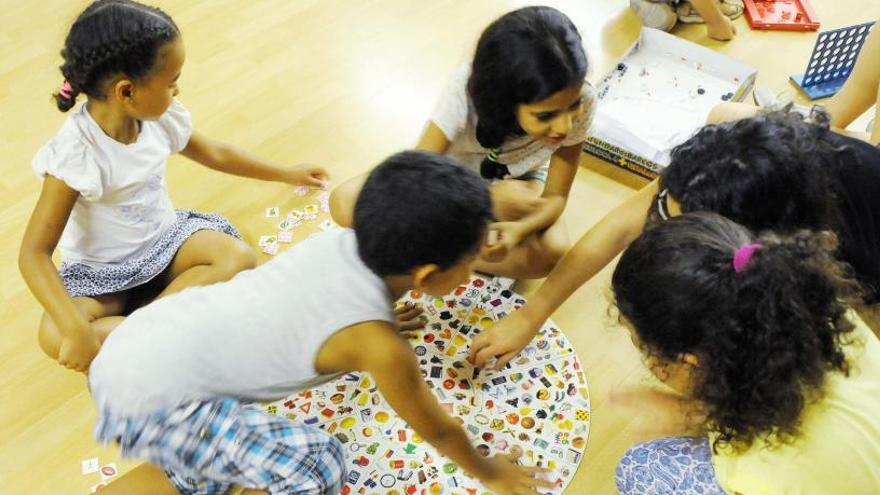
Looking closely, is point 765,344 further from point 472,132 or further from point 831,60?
point 831,60

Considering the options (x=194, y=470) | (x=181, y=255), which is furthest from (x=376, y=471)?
(x=181, y=255)

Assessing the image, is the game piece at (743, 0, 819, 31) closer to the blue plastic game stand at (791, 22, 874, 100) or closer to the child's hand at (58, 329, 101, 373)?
the blue plastic game stand at (791, 22, 874, 100)

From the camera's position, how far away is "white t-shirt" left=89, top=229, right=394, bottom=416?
986 mm

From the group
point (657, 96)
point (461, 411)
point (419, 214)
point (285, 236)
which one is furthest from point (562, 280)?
point (657, 96)

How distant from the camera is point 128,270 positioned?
4.66 feet

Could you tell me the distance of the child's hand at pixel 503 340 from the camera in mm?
1419

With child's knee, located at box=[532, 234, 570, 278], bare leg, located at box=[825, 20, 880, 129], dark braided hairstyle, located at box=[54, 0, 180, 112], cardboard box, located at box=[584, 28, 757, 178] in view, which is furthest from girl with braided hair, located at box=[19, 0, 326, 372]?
bare leg, located at box=[825, 20, 880, 129]

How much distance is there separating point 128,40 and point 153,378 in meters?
0.57

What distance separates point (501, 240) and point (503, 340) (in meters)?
0.20

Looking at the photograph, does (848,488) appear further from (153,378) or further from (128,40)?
(128,40)

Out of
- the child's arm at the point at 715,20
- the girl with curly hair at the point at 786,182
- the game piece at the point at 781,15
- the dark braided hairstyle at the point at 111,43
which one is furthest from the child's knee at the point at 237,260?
the game piece at the point at 781,15

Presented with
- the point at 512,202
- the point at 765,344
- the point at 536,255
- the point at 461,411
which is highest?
the point at 765,344

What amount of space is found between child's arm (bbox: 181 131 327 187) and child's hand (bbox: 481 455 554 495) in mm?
857

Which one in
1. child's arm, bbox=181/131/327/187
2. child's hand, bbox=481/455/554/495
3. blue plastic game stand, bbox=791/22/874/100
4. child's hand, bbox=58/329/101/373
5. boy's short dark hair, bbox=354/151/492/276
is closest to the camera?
boy's short dark hair, bbox=354/151/492/276
